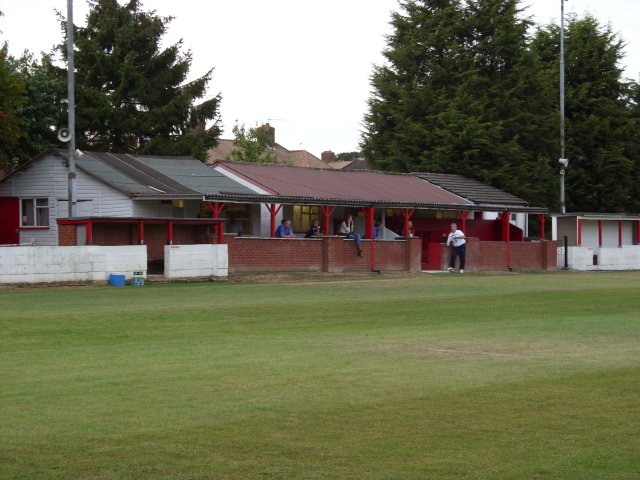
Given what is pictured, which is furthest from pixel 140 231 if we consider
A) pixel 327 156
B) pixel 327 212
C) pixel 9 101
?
pixel 327 156

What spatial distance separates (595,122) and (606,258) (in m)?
21.6

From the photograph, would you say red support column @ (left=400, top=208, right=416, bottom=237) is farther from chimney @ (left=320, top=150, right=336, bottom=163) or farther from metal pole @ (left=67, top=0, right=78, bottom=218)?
chimney @ (left=320, top=150, right=336, bottom=163)

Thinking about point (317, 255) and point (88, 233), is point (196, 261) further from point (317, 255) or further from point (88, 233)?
point (317, 255)

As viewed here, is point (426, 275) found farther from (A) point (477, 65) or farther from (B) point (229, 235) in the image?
(A) point (477, 65)

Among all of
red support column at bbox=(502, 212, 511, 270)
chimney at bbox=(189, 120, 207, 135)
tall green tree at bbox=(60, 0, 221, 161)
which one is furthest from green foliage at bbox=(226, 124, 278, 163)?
red support column at bbox=(502, 212, 511, 270)

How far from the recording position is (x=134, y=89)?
2398 inches

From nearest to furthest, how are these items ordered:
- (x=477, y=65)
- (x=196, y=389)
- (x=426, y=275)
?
(x=196, y=389)
(x=426, y=275)
(x=477, y=65)

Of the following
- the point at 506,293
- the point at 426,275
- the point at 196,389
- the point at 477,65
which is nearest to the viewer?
the point at 196,389

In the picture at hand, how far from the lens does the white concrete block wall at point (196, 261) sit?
112 ft

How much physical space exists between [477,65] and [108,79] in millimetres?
22923

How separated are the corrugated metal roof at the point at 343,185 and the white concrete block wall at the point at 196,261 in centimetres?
724

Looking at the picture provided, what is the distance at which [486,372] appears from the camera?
1304cm

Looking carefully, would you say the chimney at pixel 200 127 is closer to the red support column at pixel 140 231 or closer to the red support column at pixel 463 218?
the red support column at pixel 463 218

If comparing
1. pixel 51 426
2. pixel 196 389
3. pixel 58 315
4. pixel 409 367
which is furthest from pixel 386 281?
pixel 51 426
